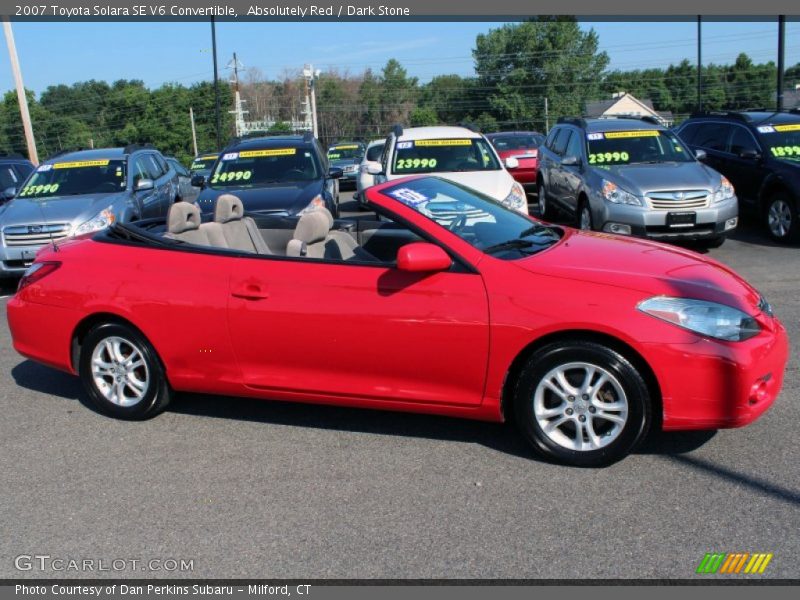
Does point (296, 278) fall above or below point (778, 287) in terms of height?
above

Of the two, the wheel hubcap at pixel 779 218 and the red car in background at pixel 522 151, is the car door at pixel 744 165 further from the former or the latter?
the red car in background at pixel 522 151

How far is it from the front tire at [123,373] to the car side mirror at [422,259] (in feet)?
6.26

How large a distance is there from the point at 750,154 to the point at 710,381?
897 cm

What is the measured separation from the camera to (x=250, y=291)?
484 centimetres

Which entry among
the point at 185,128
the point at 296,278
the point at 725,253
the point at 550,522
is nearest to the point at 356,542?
the point at 550,522

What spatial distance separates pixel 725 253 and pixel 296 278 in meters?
7.97

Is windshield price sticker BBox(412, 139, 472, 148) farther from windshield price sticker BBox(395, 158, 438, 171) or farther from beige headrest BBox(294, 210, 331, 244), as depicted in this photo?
beige headrest BBox(294, 210, 331, 244)

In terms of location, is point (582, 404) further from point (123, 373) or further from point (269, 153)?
point (269, 153)

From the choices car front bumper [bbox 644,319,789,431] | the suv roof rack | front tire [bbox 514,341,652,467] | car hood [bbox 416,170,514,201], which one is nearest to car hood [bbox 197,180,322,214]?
car hood [bbox 416,170,514,201]

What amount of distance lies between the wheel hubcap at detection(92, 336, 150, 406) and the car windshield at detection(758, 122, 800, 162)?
978 centimetres

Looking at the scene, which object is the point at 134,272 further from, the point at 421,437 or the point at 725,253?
the point at 725,253

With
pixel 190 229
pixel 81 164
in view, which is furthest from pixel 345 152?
pixel 190 229

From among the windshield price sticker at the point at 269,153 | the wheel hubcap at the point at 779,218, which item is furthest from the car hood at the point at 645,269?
the windshield price sticker at the point at 269,153

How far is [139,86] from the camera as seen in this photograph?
75688 millimetres
